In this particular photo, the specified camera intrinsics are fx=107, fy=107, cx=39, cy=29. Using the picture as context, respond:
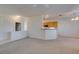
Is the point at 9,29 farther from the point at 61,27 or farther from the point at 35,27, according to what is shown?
the point at 61,27

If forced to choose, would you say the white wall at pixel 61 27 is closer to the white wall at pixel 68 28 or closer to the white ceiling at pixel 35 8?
the white wall at pixel 68 28

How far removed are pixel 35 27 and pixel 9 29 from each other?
2.06m

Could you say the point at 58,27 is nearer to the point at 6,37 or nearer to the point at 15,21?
the point at 15,21

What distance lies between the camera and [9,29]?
23.0ft

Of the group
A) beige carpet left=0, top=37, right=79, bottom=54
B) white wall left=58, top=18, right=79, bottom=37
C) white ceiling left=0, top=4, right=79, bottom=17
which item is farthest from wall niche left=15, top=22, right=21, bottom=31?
white wall left=58, top=18, right=79, bottom=37

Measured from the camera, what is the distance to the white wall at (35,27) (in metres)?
7.97

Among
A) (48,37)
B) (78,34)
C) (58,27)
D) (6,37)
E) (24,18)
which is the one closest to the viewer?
(6,37)

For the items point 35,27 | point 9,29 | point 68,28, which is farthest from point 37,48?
point 68,28

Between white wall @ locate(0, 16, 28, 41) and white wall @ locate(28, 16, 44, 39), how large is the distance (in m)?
0.62

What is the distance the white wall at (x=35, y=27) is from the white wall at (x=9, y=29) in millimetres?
618

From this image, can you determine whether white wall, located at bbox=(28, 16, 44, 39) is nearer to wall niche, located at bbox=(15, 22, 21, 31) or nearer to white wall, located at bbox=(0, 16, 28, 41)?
white wall, located at bbox=(0, 16, 28, 41)

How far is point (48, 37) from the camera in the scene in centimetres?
758
